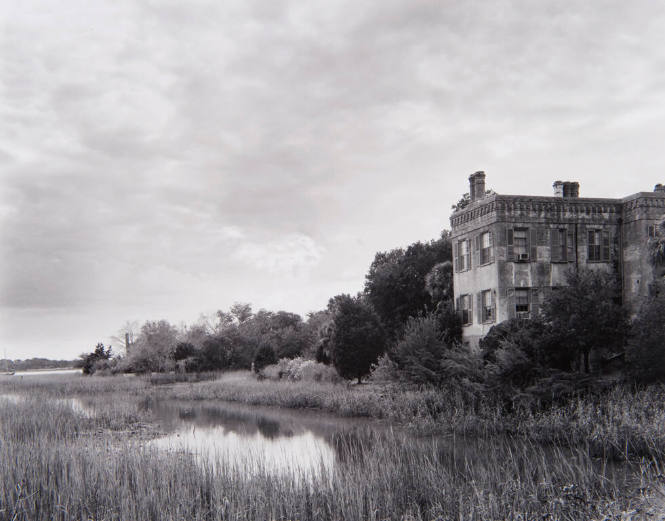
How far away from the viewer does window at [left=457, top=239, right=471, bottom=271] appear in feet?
107

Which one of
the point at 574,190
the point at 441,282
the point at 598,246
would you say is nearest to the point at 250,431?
the point at 441,282

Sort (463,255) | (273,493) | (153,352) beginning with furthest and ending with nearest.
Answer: (153,352) → (463,255) → (273,493)

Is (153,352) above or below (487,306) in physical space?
below

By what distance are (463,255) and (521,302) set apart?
15.8 ft

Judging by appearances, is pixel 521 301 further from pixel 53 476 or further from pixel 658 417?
pixel 53 476

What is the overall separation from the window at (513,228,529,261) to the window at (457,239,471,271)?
3199 mm

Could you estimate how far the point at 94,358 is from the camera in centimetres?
6088

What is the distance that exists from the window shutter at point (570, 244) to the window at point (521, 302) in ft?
10.4

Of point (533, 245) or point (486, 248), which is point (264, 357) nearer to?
point (486, 248)

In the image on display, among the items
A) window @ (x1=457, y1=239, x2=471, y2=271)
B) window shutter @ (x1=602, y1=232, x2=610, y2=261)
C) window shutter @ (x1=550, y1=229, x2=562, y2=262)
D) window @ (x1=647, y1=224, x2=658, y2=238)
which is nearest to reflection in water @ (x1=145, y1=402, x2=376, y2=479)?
window @ (x1=457, y1=239, x2=471, y2=271)

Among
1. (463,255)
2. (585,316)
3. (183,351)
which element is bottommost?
(183,351)

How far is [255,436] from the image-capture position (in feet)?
70.8

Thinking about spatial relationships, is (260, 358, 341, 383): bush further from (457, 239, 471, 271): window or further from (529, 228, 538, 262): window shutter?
(529, 228, 538, 262): window shutter

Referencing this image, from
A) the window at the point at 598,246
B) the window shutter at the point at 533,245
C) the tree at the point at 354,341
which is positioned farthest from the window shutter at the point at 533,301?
the tree at the point at 354,341
